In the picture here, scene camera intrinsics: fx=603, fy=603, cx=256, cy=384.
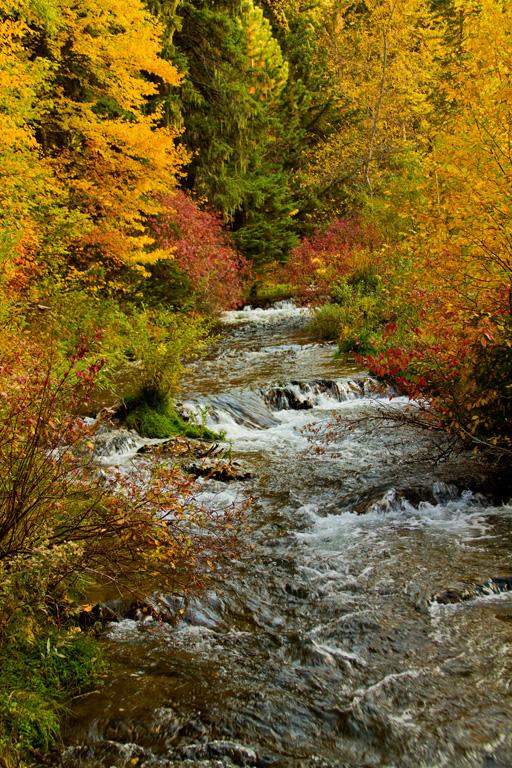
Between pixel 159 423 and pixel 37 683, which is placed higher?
pixel 37 683

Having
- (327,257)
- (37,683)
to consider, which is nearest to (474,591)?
(37,683)

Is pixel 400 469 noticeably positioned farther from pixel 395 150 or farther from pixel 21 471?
pixel 395 150

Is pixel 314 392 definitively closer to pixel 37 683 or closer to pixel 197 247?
pixel 197 247

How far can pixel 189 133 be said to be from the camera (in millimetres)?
17438

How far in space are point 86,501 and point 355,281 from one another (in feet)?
43.8

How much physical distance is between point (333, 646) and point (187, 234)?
13.8 m

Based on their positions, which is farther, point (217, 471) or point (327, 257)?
point (327, 257)

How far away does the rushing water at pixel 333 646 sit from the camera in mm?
2885

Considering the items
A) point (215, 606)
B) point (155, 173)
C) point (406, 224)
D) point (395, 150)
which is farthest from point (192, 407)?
point (395, 150)

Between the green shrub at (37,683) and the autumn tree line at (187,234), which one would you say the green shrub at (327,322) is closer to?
the autumn tree line at (187,234)

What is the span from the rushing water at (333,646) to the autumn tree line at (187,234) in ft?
1.15

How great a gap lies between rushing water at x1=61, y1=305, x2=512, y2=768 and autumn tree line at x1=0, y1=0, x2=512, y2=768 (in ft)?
1.15

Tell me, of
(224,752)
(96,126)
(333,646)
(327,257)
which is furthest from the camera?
(327,257)

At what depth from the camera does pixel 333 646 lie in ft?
12.3
